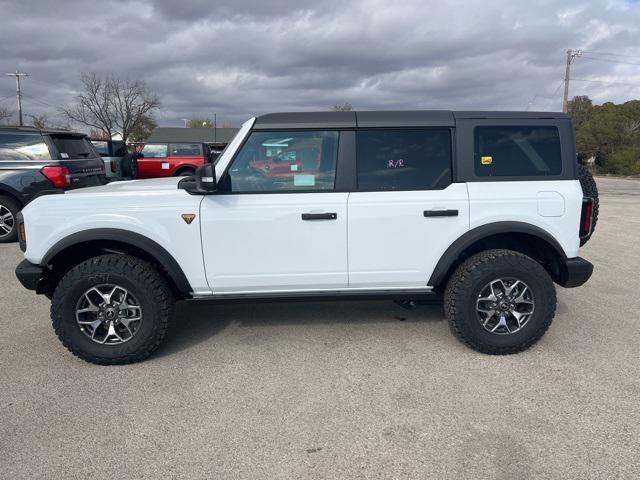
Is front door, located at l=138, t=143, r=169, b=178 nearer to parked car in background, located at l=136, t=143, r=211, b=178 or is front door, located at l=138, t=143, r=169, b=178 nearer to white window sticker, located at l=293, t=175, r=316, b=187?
parked car in background, located at l=136, t=143, r=211, b=178

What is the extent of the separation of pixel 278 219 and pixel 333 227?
0.41 metres

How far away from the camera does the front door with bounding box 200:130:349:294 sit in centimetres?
342

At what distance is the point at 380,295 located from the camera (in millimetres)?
3633

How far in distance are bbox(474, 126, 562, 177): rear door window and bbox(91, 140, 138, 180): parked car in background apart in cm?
1168

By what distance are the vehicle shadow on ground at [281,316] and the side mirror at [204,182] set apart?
1186 mm

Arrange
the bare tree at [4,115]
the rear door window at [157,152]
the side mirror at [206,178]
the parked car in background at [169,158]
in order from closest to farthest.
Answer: the side mirror at [206,178], the parked car in background at [169,158], the rear door window at [157,152], the bare tree at [4,115]

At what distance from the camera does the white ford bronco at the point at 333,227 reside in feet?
11.2

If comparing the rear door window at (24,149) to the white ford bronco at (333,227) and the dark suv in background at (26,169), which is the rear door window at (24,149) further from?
the white ford bronco at (333,227)

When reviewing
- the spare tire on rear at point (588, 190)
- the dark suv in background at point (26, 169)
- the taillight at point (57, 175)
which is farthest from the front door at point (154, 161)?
the spare tire on rear at point (588, 190)

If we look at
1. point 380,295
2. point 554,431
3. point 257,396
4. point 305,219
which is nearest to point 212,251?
point 305,219

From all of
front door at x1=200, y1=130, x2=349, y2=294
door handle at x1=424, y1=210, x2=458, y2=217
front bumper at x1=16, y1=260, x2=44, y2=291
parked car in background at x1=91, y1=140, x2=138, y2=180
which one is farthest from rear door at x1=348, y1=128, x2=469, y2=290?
parked car in background at x1=91, y1=140, x2=138, y2=180

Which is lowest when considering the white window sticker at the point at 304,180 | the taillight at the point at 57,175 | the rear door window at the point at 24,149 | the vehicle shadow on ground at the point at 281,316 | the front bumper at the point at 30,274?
the vehicle shadow on ground at the point at 281,316

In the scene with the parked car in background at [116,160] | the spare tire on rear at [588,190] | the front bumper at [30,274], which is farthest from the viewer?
the parked car in background at [116,160]

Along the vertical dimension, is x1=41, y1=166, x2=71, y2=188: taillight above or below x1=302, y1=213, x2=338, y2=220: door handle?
above
